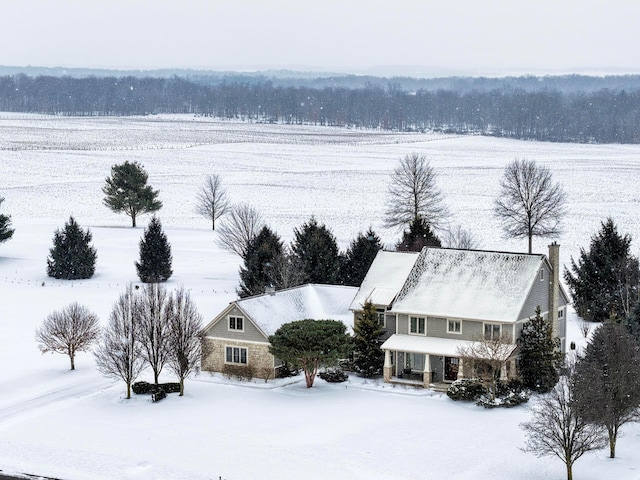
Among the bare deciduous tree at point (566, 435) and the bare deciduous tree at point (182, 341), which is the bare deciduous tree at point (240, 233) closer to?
the bare deciduous tree at point (182, 341)

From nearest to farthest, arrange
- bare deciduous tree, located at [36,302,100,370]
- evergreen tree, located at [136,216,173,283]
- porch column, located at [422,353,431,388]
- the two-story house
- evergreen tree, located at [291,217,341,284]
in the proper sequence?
porch column, located at [422,353,431,388]
the two-story house
bare deciduous tree, located at [36,302,100,370]
evergreen tree, located at [291,217,341,284]
evergreen tree, located at [136,216,173,283]

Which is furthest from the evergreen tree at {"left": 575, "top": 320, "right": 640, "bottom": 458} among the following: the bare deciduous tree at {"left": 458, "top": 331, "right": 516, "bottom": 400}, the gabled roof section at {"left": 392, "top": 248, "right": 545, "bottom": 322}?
the gabled roof section at {"left": 392, "top": 248, "right": 545, "bottom": 322}

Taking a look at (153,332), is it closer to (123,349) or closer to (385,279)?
(123,349)

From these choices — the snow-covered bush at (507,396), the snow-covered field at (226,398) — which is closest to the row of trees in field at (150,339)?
the snow-covered field at (226,398)

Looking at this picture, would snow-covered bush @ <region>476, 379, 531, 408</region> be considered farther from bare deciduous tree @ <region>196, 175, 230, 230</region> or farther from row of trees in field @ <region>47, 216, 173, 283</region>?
bare deciduous tree @ <region>196, 175, 230, 230</region>

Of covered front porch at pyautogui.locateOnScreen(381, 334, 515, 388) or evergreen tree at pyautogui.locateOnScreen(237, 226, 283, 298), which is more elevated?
evergreen tree at pyautogui.locateOnScreen(237, 226, 283, 298)

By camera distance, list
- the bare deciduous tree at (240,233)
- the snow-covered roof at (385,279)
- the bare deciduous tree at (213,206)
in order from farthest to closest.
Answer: the bare deciduous tree at (213,206) → the bare deciduous tree at (240,233) → the snow-covered roof at (385,279)
